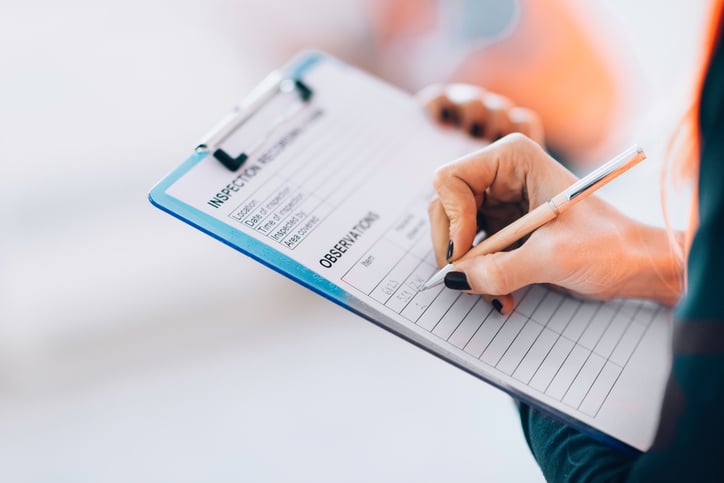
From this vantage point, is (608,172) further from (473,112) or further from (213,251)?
(213,251)

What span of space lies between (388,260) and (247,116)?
9.2 inches

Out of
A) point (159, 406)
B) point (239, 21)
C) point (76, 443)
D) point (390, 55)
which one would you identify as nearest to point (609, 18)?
point (390, 55)

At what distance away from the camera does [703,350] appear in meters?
0.37

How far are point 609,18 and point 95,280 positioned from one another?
112 centimetres

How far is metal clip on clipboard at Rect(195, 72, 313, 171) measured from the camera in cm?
58

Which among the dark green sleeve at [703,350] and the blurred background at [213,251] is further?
the blurred background at [213,251]

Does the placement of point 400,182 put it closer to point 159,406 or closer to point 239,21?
point 159,406

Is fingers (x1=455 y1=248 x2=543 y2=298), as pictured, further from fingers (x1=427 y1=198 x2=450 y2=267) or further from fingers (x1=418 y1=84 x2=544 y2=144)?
fingers (x1=418 y1=84 x2=544 y2=144)

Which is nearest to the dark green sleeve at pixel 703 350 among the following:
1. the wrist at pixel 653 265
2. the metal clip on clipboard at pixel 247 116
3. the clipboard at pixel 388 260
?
the clipboard at pixel 388 260

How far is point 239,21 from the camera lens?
1.36m

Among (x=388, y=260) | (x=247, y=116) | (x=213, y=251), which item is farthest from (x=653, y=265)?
(x=213, y=251)

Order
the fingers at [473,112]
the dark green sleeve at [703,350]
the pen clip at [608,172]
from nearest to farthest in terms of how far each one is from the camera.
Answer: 1. the dark green sleeve at [703,350]
2. the pen clip at [608,172]
3. the fingers at [473,112]

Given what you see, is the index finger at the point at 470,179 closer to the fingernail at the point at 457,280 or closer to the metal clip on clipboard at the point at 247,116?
the fingernail at the point at 457,280

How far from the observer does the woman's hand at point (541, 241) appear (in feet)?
1.64
